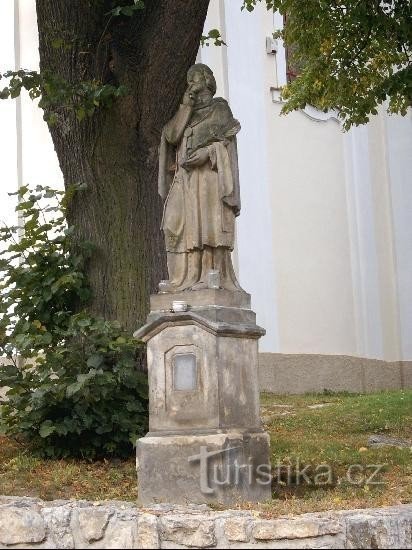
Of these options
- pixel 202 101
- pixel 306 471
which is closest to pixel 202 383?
pixel 306 471

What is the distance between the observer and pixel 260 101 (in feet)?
54.1

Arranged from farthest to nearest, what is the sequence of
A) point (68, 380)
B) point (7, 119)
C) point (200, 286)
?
point (7, 119), point (68, 380), point (200, 286)

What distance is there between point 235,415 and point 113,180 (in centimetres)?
350

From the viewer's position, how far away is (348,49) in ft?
42.0

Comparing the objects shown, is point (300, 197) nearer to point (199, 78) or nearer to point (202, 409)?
point (199, 78)

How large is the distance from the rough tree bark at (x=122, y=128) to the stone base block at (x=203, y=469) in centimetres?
247

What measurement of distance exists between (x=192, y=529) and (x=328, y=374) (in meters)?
10.5

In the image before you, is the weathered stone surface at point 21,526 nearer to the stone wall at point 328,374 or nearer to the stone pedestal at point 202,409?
the stone pedestal at point 202,409

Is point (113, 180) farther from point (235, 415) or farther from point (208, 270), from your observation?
point (235, 415)

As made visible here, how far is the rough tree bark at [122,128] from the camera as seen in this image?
10.4 meters

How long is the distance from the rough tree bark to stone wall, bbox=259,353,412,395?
5735mm

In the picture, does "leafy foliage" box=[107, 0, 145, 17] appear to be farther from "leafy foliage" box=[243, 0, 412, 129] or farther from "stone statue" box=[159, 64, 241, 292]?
"leafy foliage" box=[243, 0, 412, 129]

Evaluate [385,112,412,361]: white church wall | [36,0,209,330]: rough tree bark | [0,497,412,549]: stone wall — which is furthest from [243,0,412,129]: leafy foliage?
[0,497,412,549]: stone wall

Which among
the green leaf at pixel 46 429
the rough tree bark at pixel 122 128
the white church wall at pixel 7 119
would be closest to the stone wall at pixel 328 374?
the white church wall at pixel 7 119
